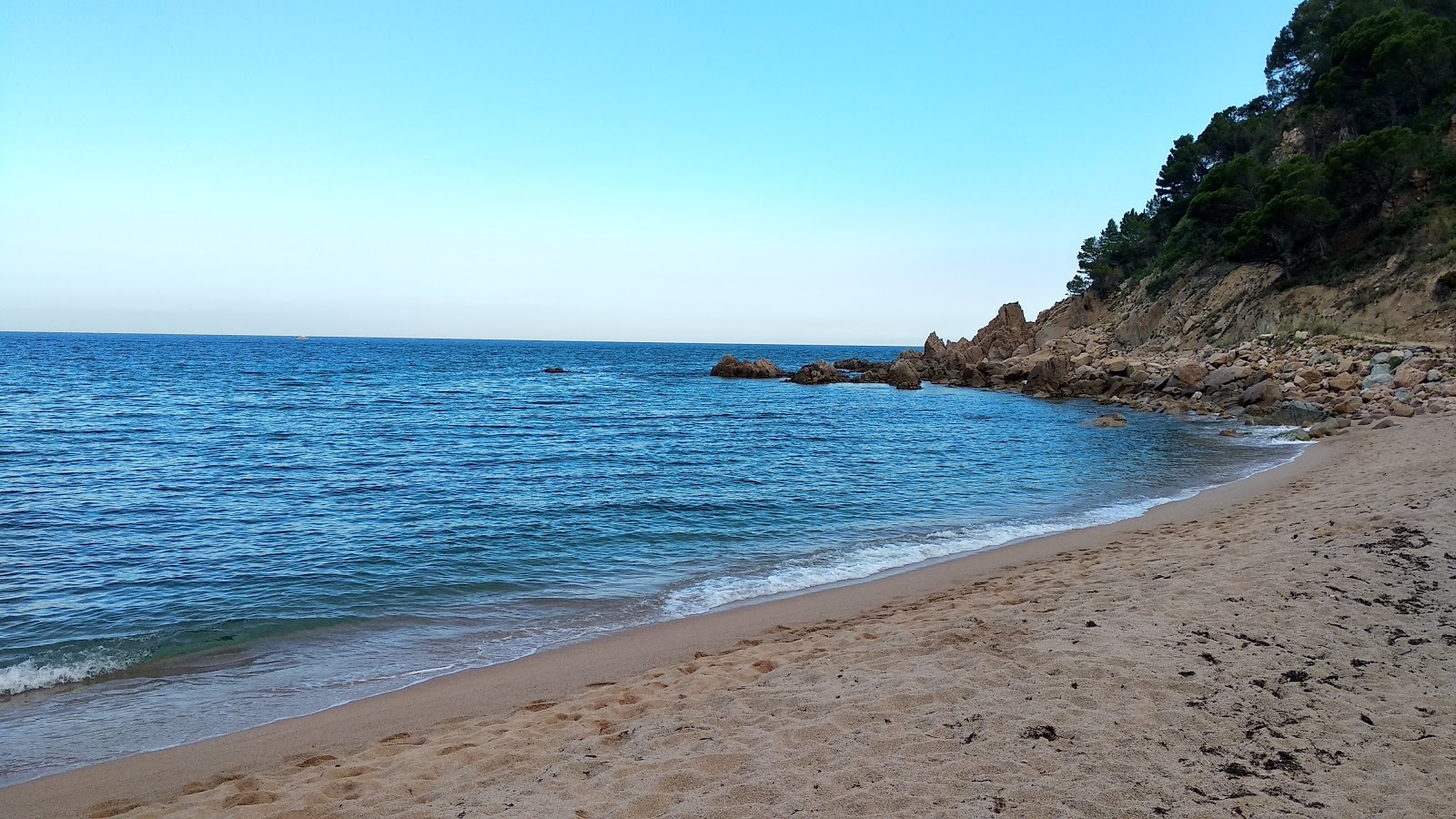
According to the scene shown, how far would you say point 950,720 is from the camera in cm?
496

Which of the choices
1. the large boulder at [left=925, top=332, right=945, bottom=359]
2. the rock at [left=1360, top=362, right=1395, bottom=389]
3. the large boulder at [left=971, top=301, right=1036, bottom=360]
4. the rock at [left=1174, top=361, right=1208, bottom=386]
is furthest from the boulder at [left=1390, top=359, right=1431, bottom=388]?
the large boulder at [left=925, top=332, right=945, bottom=359]

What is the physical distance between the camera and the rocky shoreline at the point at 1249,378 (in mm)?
23422

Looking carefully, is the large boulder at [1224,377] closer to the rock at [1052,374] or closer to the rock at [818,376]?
the rock at [1052,374]

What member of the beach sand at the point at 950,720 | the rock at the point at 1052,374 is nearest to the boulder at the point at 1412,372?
the rock at the point at 1052,374

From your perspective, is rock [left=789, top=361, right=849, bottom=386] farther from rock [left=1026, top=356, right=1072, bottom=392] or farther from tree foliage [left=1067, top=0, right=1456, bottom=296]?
tree foliage [left=1067, top=0, right=1456, bottom=296]

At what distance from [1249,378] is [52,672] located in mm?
35157

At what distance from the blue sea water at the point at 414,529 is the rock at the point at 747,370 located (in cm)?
3371

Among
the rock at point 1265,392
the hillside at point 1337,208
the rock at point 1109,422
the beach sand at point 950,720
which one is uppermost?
the hillside at point 1337,208

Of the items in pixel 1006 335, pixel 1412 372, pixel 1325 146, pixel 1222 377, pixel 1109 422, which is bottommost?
pixel 1109 422

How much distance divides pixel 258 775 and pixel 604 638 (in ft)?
11.4

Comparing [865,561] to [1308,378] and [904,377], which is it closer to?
[1308,378]

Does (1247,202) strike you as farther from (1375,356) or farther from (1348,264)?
(1375,356)

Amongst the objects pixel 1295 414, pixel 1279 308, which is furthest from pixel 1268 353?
pixel 1295 414

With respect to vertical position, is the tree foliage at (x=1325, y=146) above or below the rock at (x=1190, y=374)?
above
